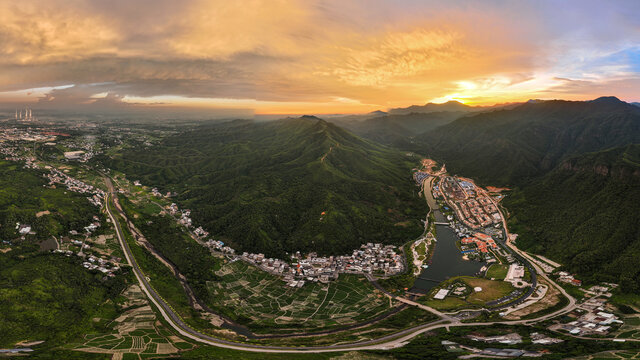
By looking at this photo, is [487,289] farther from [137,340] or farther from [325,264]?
[137,340]

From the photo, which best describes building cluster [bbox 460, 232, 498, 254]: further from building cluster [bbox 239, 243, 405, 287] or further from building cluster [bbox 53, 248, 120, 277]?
building cluster [bbox 53, 248, 120, 277]

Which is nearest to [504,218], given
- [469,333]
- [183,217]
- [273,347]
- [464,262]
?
[464,262]

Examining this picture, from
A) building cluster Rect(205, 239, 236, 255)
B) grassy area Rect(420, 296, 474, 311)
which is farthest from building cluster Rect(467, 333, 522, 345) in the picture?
building cluster Rect(205, 239, 236, 255)

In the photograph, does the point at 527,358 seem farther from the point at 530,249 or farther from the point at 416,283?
the point at 530,249

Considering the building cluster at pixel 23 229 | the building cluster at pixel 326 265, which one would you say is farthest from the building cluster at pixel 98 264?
the building cluster at pixel 326 265

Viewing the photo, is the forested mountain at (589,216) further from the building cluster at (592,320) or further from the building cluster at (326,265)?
the building cluster at (326,265)

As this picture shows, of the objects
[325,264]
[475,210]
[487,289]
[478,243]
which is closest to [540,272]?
[478,243]

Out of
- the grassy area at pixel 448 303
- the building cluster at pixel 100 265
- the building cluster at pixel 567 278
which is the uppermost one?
the building cluster at pixel 100 265

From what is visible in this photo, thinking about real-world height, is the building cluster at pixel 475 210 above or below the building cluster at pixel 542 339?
above
